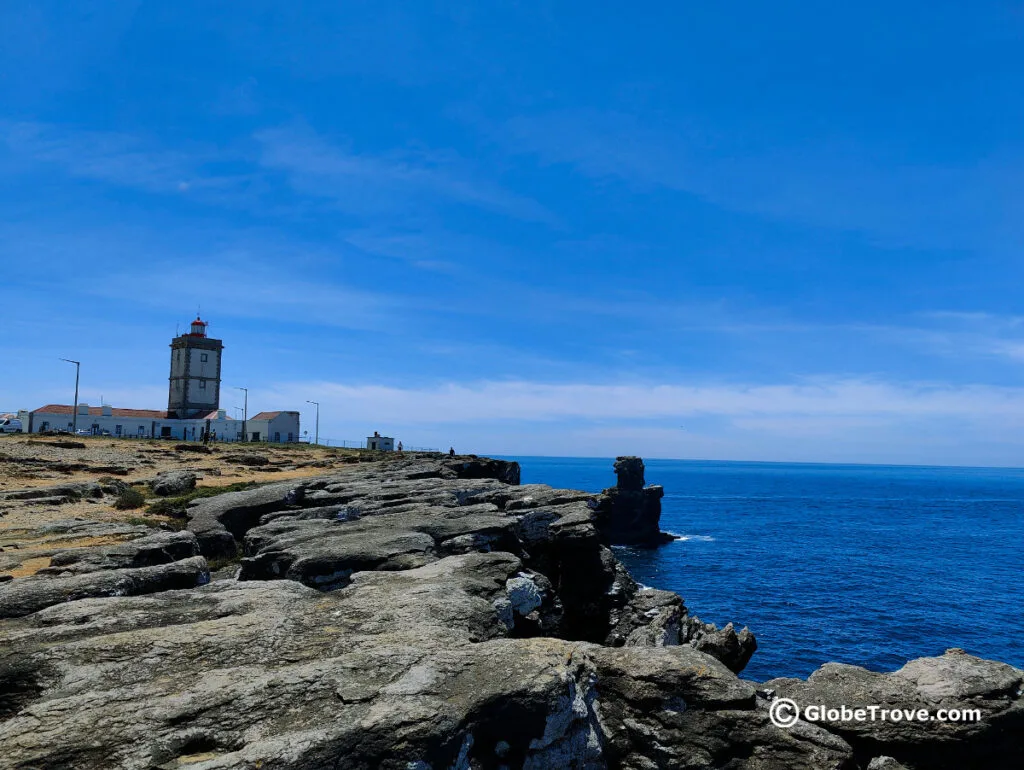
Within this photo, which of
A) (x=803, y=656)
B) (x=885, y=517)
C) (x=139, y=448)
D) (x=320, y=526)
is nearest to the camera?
(x=320, y=526)

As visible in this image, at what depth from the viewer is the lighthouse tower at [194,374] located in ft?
389

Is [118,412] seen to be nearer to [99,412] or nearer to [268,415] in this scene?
[99,412]

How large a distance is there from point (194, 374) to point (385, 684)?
414 ft

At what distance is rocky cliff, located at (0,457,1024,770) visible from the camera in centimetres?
679

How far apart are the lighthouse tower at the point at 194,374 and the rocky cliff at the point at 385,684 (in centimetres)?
11461

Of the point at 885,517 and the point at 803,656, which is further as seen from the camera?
the point at 885,517

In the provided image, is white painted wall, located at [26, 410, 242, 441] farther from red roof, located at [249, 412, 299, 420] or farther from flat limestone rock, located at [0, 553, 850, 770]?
flat limestone rock, located at [0, 553, 850, 770]

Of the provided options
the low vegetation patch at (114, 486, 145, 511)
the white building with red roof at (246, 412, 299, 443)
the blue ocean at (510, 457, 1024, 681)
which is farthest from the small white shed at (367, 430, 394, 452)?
the low vegetation patch at (114, 486, 145, 511)

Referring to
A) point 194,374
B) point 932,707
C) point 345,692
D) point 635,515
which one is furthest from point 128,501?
point 194,374

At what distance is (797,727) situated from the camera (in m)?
9.37

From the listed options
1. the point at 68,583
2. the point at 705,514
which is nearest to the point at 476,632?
the point at 68,583

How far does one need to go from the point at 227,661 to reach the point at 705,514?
427 feet

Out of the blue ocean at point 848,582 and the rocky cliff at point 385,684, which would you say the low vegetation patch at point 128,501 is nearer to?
the rocky cliff at point 385,684

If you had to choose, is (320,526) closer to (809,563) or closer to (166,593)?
(166,593)
